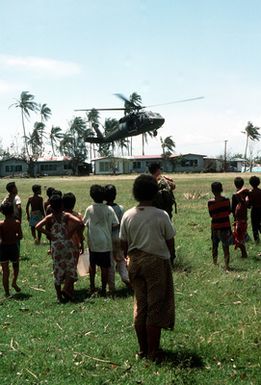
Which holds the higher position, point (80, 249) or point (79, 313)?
point (80, 249)

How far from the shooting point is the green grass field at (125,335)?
538 centimetres

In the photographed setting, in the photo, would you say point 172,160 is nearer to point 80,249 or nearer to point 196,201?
point 196,201

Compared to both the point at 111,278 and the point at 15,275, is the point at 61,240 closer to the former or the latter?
the point at 111,278

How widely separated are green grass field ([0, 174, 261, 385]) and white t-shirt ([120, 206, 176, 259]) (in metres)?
1.11

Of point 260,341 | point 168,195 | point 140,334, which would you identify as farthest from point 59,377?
point 168,195

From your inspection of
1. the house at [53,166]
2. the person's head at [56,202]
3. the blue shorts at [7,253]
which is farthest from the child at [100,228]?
the house at [53,166]

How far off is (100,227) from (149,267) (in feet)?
10.3

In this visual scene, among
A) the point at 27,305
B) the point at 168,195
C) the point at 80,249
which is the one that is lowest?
the point at 27,305

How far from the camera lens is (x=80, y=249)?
31.0 ft

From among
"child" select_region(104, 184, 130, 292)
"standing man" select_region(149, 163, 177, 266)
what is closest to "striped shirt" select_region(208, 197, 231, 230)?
"standing man" select_region(149, 163, 177, 266)

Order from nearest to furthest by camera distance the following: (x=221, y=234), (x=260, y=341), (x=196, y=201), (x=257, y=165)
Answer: (x=260, y=341) < (x=221, y=234) < (x=196, y=201) < (x=257, y=165)

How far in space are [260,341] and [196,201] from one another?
22.2 meters

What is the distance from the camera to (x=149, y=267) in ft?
18.5

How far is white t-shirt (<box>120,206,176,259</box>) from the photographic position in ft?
18.7
